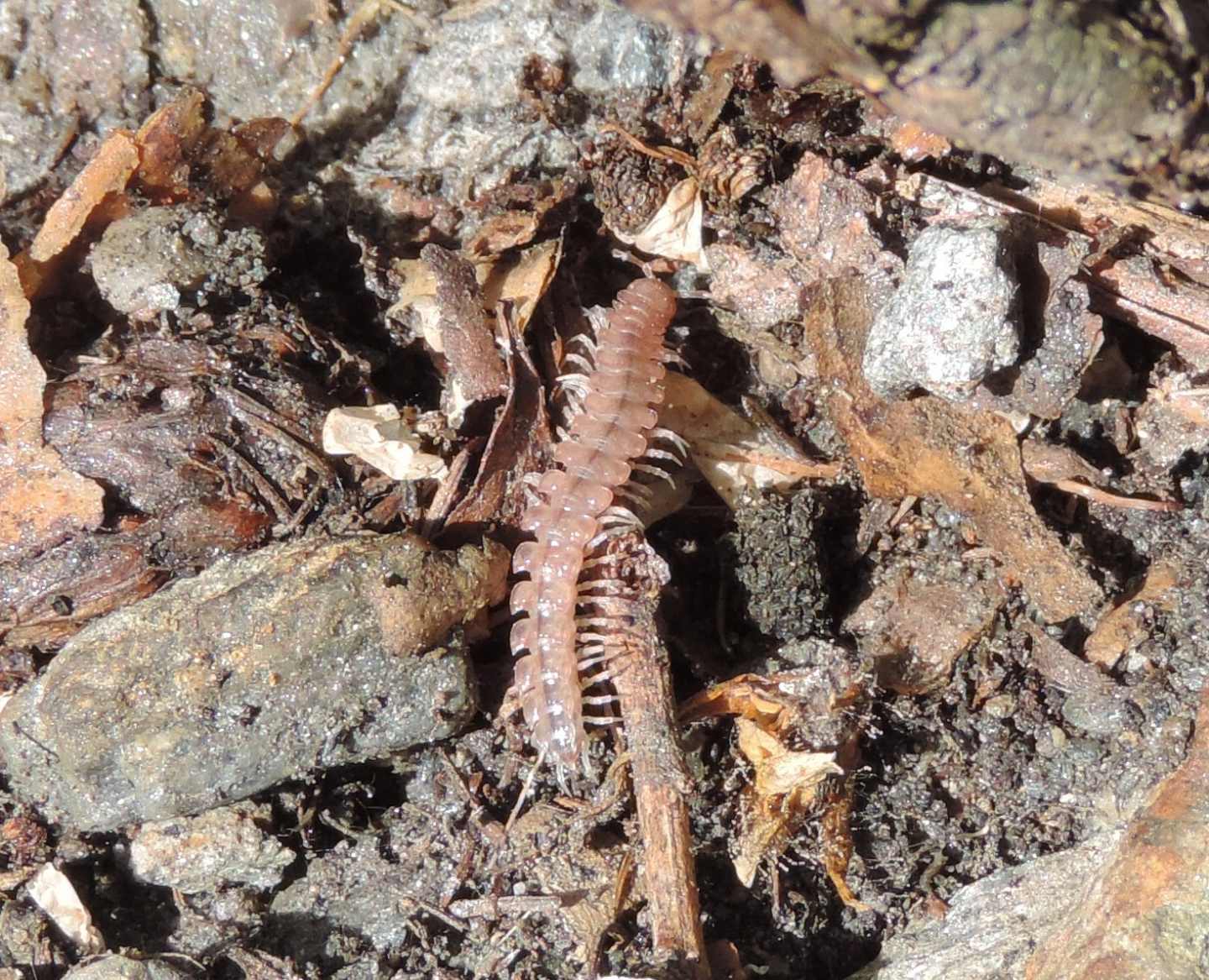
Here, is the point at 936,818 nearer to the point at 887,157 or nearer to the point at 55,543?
the point at 887,157

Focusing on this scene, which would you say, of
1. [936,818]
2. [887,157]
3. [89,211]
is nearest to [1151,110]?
[887,157]

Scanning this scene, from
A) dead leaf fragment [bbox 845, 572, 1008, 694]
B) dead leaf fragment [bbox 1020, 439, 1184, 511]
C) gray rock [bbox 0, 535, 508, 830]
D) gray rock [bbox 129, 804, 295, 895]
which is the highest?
dead leaf fragment [bbox 1020, 439, 1184, 511]

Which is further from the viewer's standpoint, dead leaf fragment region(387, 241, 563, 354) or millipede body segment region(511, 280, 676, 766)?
dead leaf fragment region(387, 241, 563, 354)

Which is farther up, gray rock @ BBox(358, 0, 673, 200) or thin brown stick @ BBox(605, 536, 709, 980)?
gray rock @ BBox(358, 0, 673, 200)

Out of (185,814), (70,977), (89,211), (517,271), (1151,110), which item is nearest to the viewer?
(1151,110)

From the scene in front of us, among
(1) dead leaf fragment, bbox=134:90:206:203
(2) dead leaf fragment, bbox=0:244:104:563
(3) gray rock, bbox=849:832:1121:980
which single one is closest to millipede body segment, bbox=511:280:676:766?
(3) gray rock, bbox=849:832:1121:980

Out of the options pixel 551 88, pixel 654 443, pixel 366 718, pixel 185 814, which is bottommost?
pixel 185 814

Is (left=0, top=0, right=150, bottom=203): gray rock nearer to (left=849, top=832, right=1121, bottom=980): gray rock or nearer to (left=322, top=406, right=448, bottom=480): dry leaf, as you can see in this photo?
(left=322, top=406, right=448, bottom=480): dry leaf

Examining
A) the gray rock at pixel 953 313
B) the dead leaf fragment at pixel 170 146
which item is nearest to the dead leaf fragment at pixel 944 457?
the gray rock at pixel 953 313
